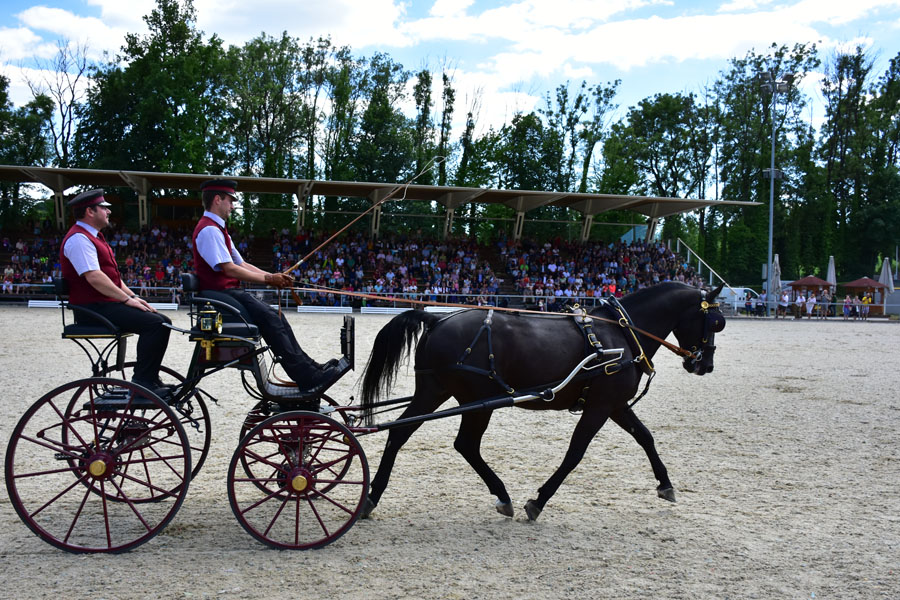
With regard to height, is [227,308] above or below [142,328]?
above

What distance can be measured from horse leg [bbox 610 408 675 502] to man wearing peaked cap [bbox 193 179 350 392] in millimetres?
2342

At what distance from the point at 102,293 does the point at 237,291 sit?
0.82 meters

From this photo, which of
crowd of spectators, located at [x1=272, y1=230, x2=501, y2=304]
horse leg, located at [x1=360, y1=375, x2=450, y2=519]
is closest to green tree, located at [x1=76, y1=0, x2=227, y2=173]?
crowd of spectators, located at [x1=272, y1=230, x2=501, y2=304]

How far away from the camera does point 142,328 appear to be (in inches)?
176

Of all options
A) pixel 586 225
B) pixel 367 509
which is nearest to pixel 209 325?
pixel 367 509

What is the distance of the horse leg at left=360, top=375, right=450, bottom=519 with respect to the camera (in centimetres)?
495

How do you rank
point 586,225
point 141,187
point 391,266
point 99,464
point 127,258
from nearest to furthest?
→ point 99,464 → point 127,258 → point 141,187 → point 391,266 → point 586,225

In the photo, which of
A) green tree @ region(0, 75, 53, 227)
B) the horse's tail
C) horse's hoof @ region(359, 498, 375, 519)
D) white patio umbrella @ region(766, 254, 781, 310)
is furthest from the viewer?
green tree @ region(0, 75, 53, 227)

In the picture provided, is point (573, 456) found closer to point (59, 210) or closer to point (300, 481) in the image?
point (300, 481)

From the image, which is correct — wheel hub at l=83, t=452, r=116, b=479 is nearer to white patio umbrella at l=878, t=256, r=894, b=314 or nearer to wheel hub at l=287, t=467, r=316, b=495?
wheel hub at l=287, t=467, r=316, b=495

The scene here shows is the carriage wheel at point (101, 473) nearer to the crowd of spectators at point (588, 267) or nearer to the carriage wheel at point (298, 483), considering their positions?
the carriage wheel at point (298, 483)

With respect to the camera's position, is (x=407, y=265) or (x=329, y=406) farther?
(x=407, y=265)

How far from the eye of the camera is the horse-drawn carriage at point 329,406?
4289mm

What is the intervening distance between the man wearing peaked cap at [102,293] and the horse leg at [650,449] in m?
3.36
